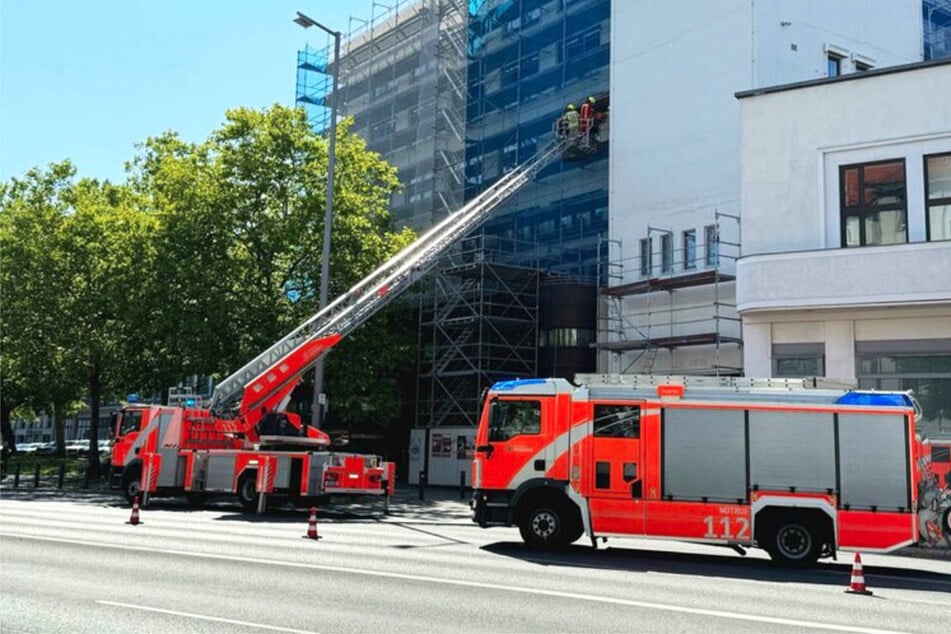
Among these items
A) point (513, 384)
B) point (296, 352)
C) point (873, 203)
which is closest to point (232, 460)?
point (296, 352)

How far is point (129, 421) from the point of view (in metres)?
26.1

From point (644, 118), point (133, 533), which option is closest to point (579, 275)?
point (644, 118)

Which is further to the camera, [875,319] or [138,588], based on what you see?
[875,319]

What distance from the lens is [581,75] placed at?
→ 37.0 meters

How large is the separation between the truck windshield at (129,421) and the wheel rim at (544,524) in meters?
14.6

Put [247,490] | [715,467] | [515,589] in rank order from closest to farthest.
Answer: [515,589], [715,467], [247,490]

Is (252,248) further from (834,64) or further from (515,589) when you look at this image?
(515,589)

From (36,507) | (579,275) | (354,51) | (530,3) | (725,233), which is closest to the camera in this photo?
(36,507)

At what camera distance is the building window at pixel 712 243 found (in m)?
30.2

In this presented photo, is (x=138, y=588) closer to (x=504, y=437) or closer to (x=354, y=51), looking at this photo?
(x=504, y=437)

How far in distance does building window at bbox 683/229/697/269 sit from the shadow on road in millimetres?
16898

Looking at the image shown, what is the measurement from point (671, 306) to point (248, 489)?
15468 mm

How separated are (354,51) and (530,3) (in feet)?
43.2

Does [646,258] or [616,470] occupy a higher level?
[646,258]
